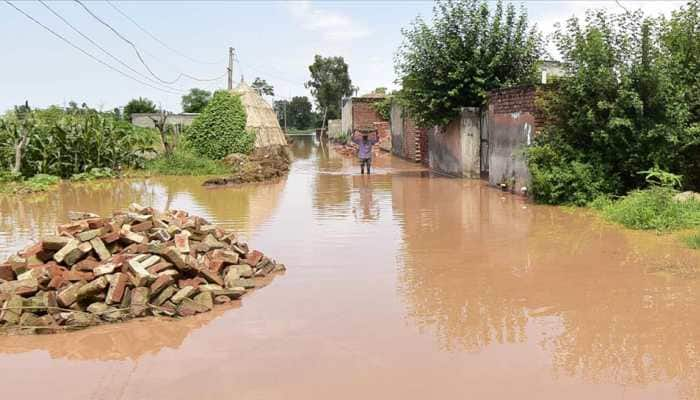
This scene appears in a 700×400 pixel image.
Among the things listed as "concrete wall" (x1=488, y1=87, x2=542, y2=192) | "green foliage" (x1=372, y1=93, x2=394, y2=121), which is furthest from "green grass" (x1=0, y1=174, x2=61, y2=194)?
"green foliage" (x1=372, y1=93, x2=394, y2=121)

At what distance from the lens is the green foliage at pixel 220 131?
24.0 meters

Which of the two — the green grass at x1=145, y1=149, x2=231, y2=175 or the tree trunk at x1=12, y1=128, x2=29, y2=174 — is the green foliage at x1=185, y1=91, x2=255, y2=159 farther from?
the tree trunk at x1=12, y1=128, x2=29, y2=174

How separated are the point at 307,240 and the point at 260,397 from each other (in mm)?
5209

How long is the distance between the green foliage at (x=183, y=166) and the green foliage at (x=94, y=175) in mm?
1570

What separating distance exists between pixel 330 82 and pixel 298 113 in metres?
25.4

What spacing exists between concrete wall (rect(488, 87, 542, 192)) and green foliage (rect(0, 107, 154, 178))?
12.1 m

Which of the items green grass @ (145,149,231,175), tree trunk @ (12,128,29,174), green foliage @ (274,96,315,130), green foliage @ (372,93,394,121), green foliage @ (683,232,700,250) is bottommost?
green foliage @ (683,232,700,250)

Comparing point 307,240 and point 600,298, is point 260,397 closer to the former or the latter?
point 600,298

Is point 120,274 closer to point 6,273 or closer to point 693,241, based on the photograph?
point 6,273

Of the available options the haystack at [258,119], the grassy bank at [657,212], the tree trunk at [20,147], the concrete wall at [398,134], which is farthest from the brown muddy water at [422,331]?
the concrete wall at [398,134]

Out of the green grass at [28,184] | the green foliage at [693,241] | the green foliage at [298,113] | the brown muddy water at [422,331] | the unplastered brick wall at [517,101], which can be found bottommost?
the brown muddy water at [422,331]

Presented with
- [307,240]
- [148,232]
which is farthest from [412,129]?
[148,232]

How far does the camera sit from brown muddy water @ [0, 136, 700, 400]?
170 inches

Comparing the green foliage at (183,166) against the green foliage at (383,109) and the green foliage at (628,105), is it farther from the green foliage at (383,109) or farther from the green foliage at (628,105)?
the green foliage at (383,109)
